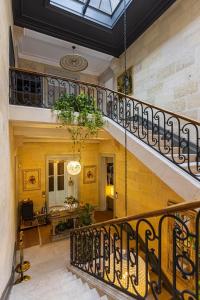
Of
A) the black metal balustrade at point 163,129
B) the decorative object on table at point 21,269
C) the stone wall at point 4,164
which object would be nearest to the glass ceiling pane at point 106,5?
the black metal balustrade at point 163,129

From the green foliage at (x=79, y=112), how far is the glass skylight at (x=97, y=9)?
2.34 m

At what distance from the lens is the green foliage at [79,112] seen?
164 inches

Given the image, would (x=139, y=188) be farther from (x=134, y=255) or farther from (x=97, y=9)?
(x=97, y=9)

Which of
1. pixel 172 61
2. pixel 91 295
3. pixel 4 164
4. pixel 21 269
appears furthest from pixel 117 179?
pixel 4 164

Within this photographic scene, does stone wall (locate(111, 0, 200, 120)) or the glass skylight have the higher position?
the glass skylight

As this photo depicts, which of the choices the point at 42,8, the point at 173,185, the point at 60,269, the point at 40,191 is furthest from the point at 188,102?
the point at 40,191

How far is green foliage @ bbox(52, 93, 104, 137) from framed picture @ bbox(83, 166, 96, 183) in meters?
3.96

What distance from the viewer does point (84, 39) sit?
225 inches

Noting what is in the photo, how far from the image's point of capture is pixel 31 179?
7.14 metres

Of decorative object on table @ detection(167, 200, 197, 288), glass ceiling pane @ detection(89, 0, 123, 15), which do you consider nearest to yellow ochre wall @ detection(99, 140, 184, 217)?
decorative object on table @ detection(167, 200, 197, 288)

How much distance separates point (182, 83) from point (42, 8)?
3.88 metres

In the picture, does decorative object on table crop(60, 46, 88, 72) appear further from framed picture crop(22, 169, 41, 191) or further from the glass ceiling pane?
framed picture crop(22, 169, 41, 191)

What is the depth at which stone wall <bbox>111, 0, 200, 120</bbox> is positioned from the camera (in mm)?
3990

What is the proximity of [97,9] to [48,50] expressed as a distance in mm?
2075
